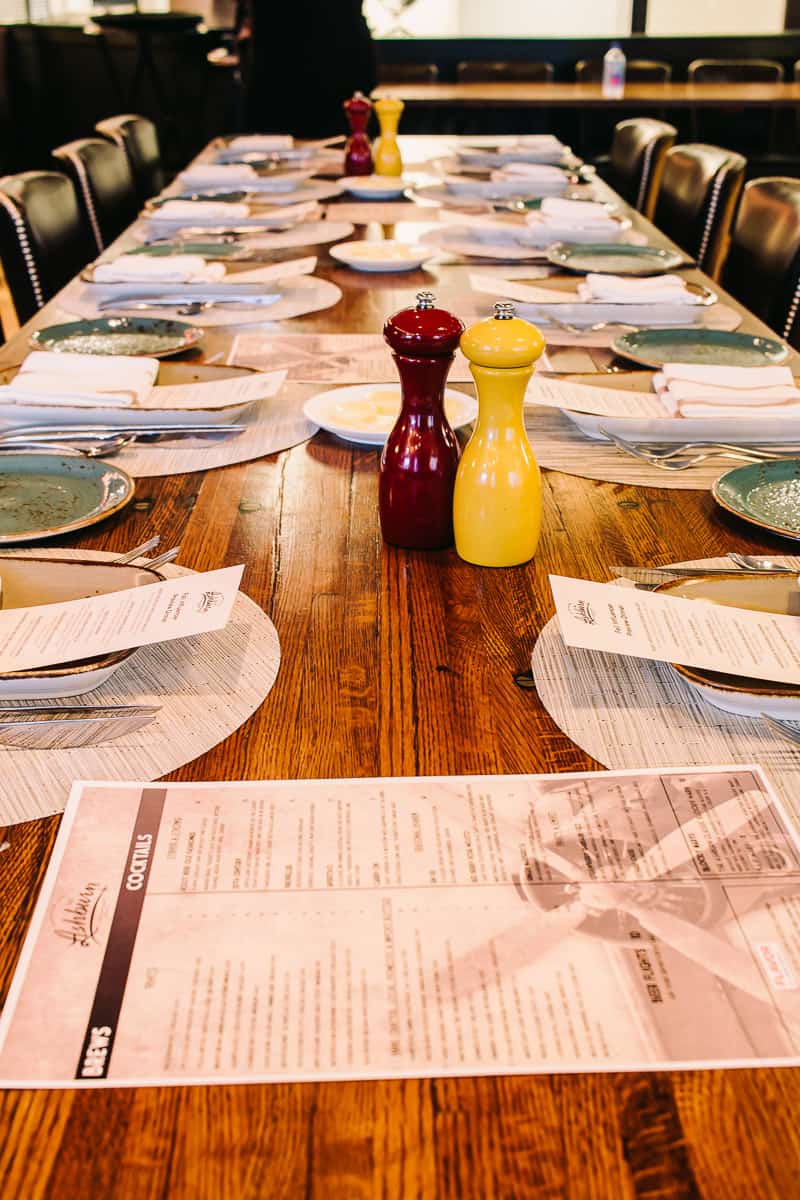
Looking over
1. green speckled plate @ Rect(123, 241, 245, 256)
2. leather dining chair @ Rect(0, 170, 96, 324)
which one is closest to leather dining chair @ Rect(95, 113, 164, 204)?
leather dining chair @ Rect(0, 170, 96, 324)

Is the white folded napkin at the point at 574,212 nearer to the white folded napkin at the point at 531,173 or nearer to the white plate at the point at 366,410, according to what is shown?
the white folded napkin at the point at 531,173

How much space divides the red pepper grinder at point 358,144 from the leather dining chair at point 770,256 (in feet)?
3.15

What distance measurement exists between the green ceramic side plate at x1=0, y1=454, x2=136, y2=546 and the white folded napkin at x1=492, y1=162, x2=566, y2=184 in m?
1.84

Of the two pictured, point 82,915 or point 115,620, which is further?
point 115,620

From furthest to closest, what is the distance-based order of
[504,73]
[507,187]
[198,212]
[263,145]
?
[504,73], [263,145], [507,187], [198,212]

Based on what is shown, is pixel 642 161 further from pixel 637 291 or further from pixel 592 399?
pixel 592 399

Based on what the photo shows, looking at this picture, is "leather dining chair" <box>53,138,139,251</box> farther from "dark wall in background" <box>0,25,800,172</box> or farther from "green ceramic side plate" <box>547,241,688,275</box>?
"dark wall in background" <box>0,25,800,172</box>

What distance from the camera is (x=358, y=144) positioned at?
269 cm

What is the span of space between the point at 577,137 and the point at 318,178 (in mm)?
3398

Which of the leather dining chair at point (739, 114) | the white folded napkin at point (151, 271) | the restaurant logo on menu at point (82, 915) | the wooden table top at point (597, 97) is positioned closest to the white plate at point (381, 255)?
the white folded napkin at point (151, 271)

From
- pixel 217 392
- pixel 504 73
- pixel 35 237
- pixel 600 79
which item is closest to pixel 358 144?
pixel 35 237

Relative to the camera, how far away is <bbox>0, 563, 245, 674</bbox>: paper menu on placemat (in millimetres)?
749

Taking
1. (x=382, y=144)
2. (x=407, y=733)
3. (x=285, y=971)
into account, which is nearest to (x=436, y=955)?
(x=285, y=971)

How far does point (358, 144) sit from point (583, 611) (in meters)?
2.21
